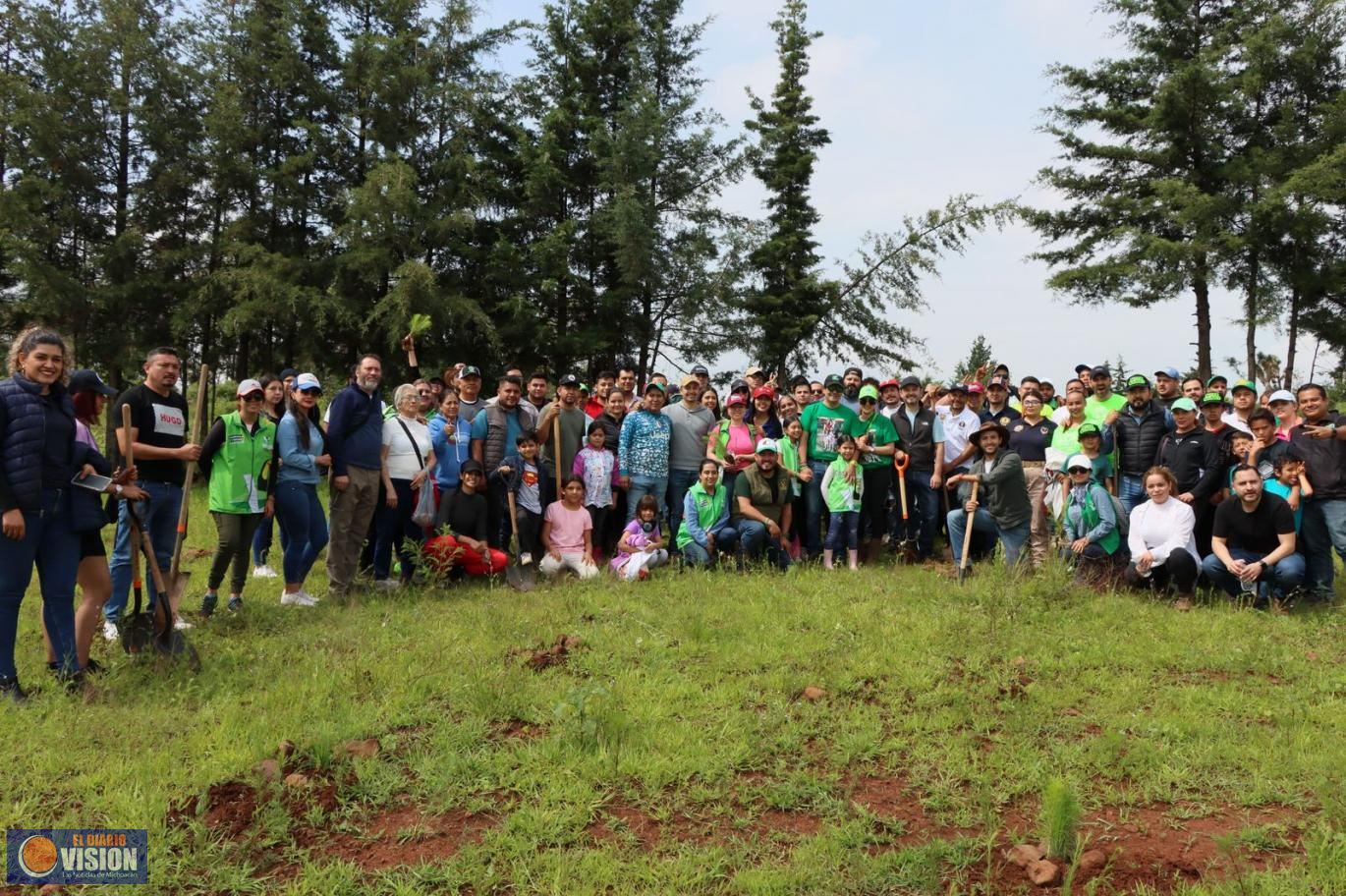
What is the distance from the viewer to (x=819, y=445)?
9383 mm

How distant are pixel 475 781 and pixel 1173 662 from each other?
5.04 meters

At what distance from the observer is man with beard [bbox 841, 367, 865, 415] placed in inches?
388

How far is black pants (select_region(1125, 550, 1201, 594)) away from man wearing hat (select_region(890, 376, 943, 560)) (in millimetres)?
2328

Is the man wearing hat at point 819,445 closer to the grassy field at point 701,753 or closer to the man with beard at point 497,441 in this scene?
the grassy field at point 701,753

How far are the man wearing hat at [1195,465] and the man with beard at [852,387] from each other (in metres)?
3.35

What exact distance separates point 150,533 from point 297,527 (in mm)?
1146

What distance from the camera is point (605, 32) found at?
63.6 feet

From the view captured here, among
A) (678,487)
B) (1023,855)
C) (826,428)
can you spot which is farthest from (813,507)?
(1023,855)

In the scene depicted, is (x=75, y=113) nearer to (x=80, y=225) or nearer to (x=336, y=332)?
(x=80, y=225)

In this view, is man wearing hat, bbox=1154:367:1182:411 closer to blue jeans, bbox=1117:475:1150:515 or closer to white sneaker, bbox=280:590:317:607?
blue jeans, bbox=1117:475:1150:515

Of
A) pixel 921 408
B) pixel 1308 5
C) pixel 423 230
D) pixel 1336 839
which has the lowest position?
pixel 1336 839

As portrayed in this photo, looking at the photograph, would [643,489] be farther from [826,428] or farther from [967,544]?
[967,544]

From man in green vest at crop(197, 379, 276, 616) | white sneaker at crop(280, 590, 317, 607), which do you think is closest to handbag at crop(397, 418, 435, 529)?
white sneaker at crop(280, 590, 317, 607)

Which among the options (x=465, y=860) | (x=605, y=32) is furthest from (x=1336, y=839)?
(x=605, y=32)
